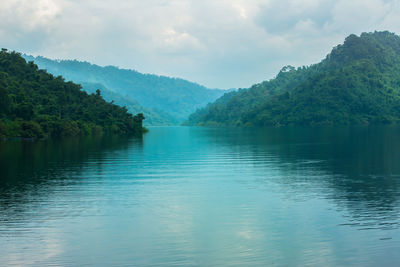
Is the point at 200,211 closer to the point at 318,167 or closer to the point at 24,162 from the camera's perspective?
the point at 318,167

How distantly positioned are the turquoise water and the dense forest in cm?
5359

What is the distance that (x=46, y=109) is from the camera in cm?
11469

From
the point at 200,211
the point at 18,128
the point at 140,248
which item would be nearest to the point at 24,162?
the point at 200,211

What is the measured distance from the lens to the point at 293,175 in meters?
36.3

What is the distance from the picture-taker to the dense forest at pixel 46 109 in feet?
296

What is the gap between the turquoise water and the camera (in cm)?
1634

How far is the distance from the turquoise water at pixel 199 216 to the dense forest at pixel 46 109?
2110 inches

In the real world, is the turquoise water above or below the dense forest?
below

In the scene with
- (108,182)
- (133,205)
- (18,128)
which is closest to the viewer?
(133,205)

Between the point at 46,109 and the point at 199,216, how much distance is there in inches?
3954

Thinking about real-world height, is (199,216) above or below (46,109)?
below

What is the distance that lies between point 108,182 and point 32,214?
34.9ft

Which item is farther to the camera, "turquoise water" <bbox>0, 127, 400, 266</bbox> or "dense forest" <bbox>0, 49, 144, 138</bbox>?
"dense forest" <bbox>0, 49, 144, 138</bbox>

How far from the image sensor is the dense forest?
296ft
